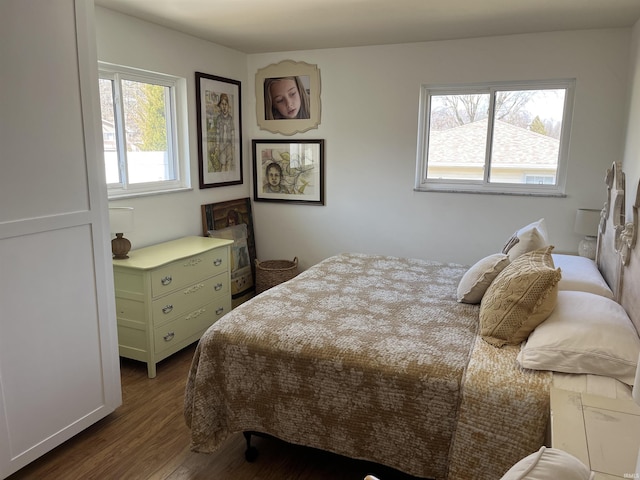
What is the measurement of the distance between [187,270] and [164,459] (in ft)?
4.40

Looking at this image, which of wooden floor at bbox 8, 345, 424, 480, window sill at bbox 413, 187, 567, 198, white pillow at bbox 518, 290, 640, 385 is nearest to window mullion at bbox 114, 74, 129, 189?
wooden floor at bbox 8, 345, 424, 480

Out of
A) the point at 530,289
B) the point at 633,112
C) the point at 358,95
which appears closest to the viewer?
the point at 530,289

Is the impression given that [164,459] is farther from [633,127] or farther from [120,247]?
[633,127]

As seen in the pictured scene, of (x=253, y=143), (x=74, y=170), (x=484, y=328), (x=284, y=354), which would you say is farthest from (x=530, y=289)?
(x=253, y=143)

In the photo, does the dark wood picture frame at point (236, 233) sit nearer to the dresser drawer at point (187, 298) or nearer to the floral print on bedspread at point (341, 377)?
the dresser drawer at point (187, 298)

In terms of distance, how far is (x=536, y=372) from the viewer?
178 cm

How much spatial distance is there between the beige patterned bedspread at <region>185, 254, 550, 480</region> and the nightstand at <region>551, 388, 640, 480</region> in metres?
0.17

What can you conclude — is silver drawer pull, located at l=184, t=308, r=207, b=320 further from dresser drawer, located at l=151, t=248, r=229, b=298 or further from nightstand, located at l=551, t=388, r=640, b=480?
nightstand, located at l=551, t=388, r=640, b=480

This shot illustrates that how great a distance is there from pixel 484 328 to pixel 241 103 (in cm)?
332

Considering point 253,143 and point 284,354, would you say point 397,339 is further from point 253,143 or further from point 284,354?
point 253,143

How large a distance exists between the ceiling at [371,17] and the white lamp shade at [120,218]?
4.27ft

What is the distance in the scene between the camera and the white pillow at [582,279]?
2.42m

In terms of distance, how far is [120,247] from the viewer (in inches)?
122

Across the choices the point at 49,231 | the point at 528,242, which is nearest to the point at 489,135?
the point at 528,242
